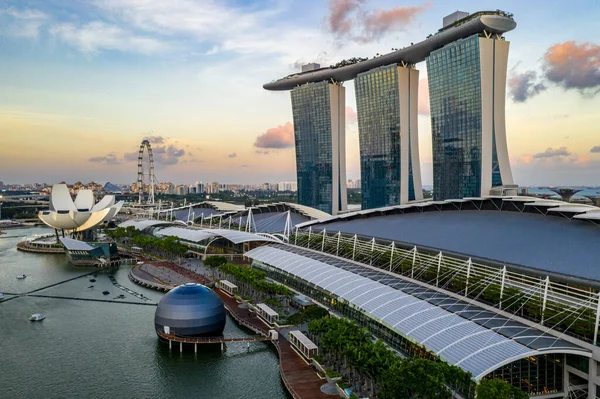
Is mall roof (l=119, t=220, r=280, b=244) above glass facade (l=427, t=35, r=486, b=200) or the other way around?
the other way around

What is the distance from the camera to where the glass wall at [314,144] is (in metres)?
139

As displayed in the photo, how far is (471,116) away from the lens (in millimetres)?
91688

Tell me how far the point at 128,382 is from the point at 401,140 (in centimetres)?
9270

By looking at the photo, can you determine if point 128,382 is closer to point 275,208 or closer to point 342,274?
point 342,274

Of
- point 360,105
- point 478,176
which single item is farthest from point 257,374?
point 360,105

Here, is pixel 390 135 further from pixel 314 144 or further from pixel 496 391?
pixel 496 391

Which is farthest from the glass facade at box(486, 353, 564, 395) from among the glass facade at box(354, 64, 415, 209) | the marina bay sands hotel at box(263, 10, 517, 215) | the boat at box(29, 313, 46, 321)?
the glass facade at box(354, 64, 415, 209)

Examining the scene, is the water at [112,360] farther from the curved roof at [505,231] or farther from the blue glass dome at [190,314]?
the curved roof at [505,231]

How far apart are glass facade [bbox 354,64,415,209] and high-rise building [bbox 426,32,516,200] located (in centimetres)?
1633

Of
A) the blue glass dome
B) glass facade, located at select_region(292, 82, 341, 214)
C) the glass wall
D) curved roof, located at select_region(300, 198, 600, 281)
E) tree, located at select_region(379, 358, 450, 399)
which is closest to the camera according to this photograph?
tree, located at select_region(379, 358, 450, 399)

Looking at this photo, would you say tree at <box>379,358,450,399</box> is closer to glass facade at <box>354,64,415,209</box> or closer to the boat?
the boat

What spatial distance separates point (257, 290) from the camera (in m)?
59.1

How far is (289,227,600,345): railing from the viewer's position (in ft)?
105

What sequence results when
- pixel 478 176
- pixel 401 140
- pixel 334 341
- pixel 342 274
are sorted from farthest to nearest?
pixel 401 140 → pixel 478 176 → pixel 342 274 → pixel 334 341
